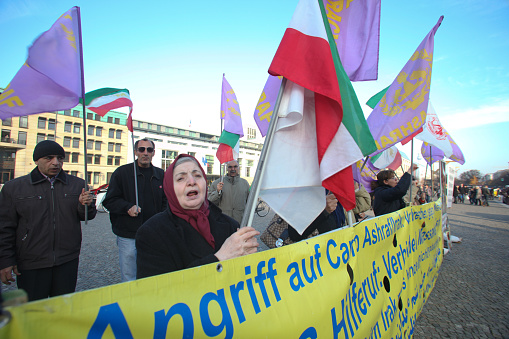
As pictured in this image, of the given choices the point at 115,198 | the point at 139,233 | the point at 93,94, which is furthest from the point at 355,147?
the point at 93,94

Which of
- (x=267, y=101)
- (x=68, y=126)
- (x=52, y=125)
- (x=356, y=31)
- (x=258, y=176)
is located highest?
(x=68, y=126)

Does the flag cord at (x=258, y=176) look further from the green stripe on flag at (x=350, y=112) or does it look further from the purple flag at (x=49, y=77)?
the purple flag at (x=49, y=77)

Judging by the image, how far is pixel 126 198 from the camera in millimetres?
3352

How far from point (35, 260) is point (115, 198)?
39.1 inches

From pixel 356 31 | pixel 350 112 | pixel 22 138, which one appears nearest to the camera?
pixel 350 112

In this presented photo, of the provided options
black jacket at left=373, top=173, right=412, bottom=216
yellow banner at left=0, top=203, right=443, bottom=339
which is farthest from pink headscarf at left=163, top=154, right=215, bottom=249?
black jacket at left=373, top=173, right=412, bottom=216

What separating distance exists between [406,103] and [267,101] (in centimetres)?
165

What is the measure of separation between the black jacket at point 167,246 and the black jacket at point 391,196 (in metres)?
3.44

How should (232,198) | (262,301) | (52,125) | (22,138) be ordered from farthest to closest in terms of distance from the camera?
(52,125)
(22,138)
(232,198)
(262,301)

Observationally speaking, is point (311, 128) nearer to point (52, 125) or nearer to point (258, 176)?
point (258, 176)

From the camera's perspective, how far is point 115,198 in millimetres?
3279

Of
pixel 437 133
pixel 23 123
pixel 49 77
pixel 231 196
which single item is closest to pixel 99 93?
pixel 49 77

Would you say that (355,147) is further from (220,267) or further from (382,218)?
(220,267)

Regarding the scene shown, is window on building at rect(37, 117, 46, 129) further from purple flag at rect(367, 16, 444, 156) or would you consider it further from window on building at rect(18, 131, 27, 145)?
purple flag at rect(367, 16, 444, 156)
